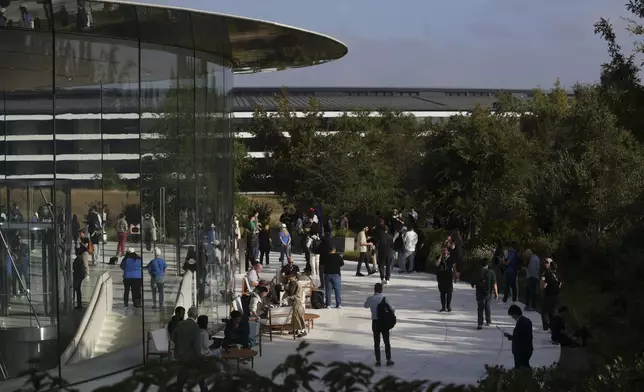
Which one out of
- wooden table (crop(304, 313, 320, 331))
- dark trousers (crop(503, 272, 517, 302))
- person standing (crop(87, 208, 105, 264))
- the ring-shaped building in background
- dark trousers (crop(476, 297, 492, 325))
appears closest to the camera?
the ring-shaped building in background

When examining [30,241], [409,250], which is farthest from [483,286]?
[409,250]

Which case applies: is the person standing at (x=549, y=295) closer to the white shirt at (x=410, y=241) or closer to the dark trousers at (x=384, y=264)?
the dark trousers at (x=384, y=264)

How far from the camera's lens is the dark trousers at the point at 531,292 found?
2145cm

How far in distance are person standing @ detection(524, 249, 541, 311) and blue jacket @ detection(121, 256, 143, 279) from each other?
9.01 metres

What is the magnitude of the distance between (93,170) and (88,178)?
0.16m

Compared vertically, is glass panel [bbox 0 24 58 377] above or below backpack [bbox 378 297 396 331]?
above

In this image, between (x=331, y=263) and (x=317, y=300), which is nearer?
(x=331, y=263)

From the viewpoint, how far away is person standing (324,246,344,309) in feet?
71.8

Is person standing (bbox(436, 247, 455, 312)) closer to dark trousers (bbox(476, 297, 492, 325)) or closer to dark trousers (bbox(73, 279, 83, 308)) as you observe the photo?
dark trousers (bbox(476, 297, 492, 325))

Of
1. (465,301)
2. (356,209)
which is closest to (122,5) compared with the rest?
(465,301)

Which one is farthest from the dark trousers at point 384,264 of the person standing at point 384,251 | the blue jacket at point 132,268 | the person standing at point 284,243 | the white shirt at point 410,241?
the blue jacket at point 132,268

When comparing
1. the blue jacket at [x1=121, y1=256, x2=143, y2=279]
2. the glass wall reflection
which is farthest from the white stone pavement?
the blue jacket at [x1=121, y1=256, x2=143, y2=279]

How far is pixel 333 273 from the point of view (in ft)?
72.1

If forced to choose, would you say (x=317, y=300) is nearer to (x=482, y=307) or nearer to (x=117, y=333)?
(x=482, y=307)
